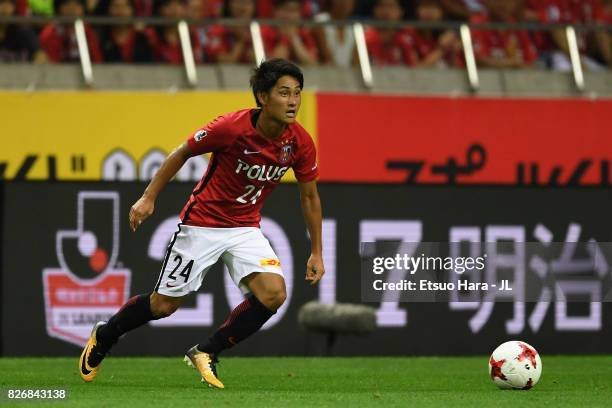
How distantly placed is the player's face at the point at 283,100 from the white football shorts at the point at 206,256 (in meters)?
0.82

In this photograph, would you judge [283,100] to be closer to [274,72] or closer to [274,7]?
[274,72]

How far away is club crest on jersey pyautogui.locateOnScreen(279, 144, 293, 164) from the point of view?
32.3 feet

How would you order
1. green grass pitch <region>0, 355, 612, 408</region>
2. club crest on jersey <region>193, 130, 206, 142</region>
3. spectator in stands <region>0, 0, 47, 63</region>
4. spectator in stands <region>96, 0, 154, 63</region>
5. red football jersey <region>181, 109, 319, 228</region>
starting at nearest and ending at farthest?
green grass pitch <region>0, 355, 612, 408</region> < club crest on jersey <region>193, 130, 206, 142</region> < red football jersey <region>181, 109, 319, 228</region> < spectator in stands <region>0, 0, 47, 63</region> < spectator in stands <region>96, 0, 154, 63</region>

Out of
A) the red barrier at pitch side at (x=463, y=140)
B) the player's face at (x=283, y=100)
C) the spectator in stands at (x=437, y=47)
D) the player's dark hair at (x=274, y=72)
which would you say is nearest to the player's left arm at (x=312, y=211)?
the player's face at (x=283, y=100)

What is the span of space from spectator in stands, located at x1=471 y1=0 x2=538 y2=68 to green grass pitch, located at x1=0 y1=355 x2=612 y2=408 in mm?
4316

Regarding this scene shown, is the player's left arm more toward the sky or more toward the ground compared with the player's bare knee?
more toward the sky

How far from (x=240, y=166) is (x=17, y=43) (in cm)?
685

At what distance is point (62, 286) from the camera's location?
569 inches

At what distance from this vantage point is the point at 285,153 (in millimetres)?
9852

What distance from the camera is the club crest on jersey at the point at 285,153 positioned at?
9844 mm

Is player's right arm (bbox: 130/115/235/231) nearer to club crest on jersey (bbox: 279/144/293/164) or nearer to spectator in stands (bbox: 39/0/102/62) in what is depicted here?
club crest on jersey (bbox: 279/144/293/164)

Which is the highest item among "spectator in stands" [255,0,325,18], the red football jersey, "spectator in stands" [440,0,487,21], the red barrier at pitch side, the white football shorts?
"spectator in stands" [440,0,487,21]

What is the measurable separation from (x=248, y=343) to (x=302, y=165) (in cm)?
512

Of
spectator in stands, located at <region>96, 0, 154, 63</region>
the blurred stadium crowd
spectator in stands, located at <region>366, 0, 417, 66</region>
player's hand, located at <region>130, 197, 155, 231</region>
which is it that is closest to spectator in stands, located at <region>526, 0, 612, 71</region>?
the blurred stadium crowd
